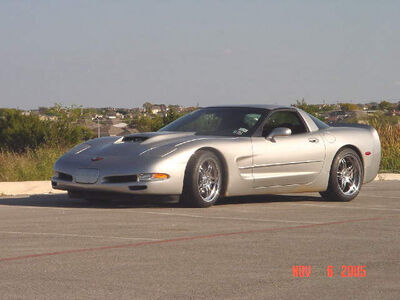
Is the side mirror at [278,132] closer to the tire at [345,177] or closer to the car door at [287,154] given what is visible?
the car door at [287,154]

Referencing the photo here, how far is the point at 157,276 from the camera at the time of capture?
674 cm

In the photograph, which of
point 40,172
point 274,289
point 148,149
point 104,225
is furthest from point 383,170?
point 274,289

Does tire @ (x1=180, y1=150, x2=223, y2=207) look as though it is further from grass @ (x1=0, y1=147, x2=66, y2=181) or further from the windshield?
grass @ (x1=0, y1=147, x2=66, y2=181)

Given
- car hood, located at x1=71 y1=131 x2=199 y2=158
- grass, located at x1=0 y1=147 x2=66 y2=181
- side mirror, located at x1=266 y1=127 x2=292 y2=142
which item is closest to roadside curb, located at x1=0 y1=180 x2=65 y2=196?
grass, located at x1=0 y1=147 x2=66 y2=181

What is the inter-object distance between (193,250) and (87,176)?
3983 millimetres

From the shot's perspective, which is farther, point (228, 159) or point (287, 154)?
point (287, 154)

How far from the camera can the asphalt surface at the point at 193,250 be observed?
20.6 feet

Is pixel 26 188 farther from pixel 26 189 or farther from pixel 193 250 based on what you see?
pixel 193 250

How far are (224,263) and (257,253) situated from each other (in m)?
0.62

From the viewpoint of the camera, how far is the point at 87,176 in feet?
38.6

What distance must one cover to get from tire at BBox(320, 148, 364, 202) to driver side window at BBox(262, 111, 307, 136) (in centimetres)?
69

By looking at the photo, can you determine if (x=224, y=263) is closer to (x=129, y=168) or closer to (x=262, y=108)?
(x=129, y=168)
